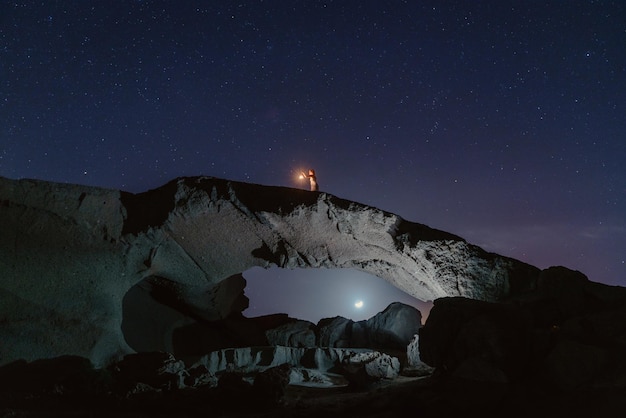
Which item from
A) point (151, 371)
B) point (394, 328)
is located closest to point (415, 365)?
point (394, 328)

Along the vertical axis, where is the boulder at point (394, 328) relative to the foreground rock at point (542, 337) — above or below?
below

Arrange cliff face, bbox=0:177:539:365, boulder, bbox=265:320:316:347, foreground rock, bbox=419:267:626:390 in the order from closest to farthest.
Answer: foreground rock, bbox=419:267:626:390, cliff face, bbox=0:177:539:365, boulder, bbox=265:320:316:347

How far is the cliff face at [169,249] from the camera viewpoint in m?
5.65

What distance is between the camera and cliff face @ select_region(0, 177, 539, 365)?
5.65 metres

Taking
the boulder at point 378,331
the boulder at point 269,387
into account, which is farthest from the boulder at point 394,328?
the boulder at point 269,387

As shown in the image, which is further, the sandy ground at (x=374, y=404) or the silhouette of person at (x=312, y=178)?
the silhouette of person at (x=312, y=178)

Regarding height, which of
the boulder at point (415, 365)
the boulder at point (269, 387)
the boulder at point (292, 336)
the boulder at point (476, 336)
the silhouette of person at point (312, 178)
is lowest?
the boulder at point (292, 336)

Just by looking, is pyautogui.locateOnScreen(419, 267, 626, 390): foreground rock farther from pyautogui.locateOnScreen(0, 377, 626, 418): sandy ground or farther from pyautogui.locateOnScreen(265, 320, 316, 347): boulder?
pyautogui.locateOnScreen(265, 320, 316, 347): boulder

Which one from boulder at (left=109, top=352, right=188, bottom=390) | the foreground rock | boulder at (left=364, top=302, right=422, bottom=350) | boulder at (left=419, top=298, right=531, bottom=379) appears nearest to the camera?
the foreground rock

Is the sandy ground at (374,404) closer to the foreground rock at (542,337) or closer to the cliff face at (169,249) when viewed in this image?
the foreground rock at (542,337)

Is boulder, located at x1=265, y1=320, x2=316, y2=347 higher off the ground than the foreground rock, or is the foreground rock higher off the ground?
the foreground rock

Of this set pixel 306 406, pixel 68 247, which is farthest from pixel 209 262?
pixel 306 406

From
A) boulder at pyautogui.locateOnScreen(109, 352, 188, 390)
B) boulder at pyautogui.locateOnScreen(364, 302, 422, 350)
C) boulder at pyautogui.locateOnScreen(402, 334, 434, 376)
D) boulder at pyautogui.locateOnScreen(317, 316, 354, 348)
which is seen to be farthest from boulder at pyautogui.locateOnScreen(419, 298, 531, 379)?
boulder at pyautogui.locateOnScreen(317, 316, 354, 348)

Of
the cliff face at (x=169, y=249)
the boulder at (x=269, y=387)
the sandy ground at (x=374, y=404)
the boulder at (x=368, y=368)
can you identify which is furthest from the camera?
the boulder at (x=368, y=368)
